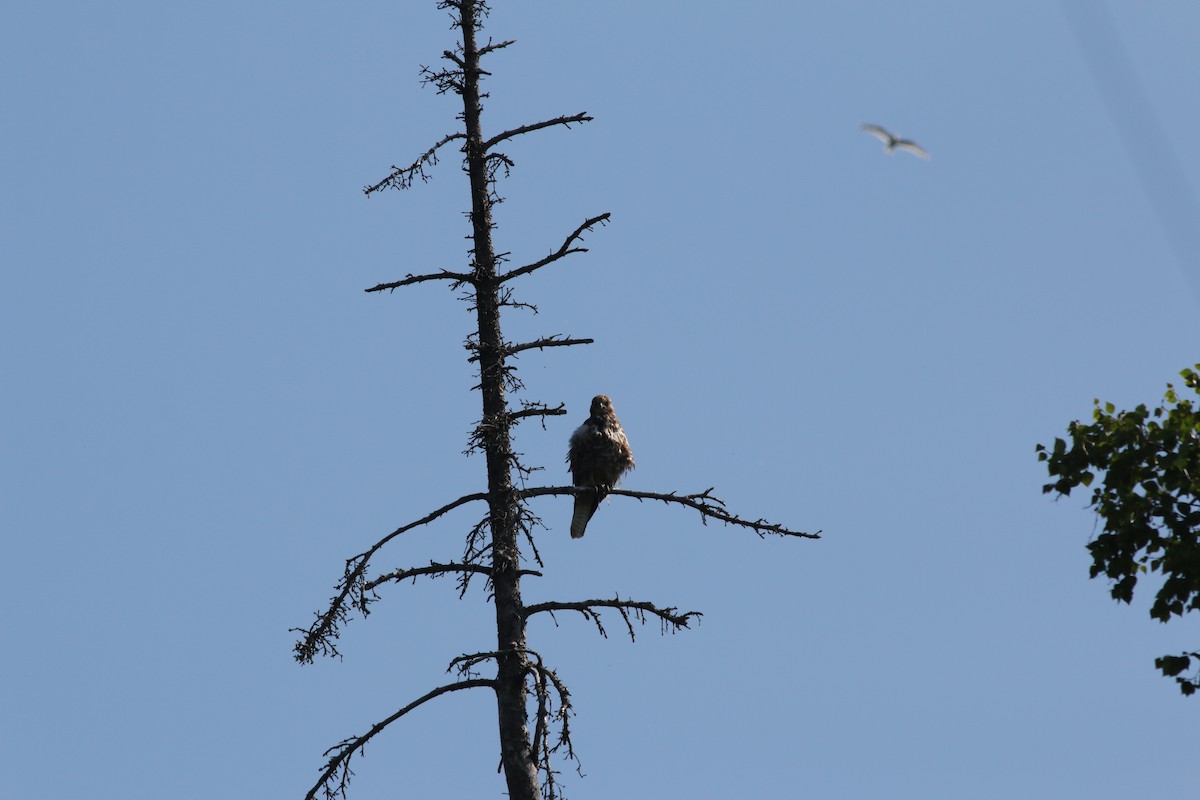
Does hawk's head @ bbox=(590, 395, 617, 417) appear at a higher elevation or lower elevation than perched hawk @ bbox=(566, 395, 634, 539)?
higher

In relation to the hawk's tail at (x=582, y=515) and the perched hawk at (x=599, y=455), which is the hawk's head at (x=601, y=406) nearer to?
the perched hawk at (x=599, y=455)

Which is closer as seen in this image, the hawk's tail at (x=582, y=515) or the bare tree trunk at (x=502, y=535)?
the bare tree trunk at (x=502, y=535)

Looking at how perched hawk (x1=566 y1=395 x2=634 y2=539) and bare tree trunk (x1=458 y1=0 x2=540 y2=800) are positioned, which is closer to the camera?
bare tree trunk (x1=458 y1=0 x2=540 y2=800)

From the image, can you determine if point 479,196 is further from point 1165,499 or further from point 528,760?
point 1165,499

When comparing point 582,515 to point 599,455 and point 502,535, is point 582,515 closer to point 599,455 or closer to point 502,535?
point 599,455

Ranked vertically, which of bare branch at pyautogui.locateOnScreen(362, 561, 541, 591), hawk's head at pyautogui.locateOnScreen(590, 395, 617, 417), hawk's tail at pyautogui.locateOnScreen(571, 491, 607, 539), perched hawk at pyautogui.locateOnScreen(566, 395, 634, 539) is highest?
hawk's head at pyautogui.locateOnScreen(590, 395, 617, 417)

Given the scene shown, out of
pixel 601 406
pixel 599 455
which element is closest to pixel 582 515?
pixel 599 455

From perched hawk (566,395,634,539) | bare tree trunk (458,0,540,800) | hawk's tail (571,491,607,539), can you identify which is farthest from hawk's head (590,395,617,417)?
bare tree trunk (458,0,540,800)

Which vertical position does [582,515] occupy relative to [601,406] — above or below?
below

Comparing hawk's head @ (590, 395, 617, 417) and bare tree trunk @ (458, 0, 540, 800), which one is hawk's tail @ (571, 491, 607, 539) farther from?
bare tree trunk @ (458, 0, 540, 800)

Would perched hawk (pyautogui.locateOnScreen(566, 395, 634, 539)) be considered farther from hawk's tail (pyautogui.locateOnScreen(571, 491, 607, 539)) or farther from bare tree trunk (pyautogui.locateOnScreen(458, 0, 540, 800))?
bare tree trunk (pyautogui.locateOnScreen(458, 0, 540, 800))

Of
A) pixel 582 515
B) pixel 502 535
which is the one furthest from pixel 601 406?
pixel 502 535

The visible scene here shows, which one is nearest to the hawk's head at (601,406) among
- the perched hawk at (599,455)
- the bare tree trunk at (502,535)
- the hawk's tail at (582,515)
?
the perched hawk at (599,455)

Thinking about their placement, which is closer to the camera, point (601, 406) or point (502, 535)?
point (502, 535)
